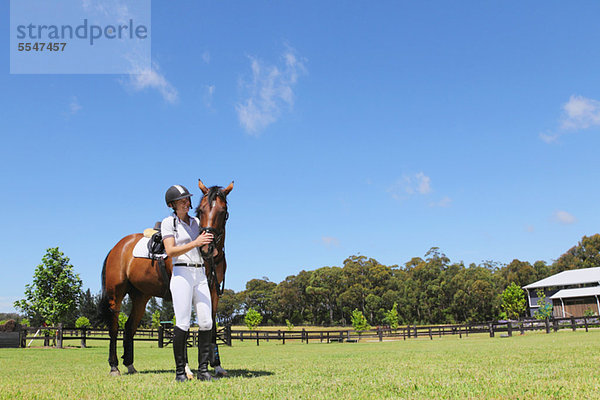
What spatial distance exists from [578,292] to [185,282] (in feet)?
202

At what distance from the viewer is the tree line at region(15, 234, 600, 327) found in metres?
72.0

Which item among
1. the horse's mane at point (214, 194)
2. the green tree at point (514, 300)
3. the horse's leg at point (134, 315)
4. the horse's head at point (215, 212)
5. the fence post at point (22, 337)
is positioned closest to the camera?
the horse's head at point (215, 212)

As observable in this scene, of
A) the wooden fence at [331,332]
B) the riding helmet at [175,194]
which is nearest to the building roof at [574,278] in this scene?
the wooden fence at [331,332]

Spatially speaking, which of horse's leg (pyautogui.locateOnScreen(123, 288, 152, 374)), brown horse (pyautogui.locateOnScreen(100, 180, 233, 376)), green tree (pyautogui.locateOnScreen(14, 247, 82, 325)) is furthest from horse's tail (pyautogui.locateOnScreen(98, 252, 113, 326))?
green tree (pyautogui.locateOnScreen(14, 247, 82, 325))

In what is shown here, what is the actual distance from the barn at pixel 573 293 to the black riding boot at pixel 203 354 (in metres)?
55.9

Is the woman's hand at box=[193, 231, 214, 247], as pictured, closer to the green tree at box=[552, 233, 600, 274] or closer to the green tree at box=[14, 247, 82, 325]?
the green tree at box=[14, 247, 82, 325]

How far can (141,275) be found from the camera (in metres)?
6.46

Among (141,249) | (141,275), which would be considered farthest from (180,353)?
(141,249)

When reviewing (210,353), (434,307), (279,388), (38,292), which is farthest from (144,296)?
(434,307)

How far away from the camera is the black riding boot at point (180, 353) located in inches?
201

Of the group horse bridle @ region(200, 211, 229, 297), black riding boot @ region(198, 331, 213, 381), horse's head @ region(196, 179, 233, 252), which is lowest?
black riding boot @ region(198, 331, 213, 381)

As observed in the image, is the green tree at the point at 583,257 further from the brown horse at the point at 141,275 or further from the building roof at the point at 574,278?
the brown horse at the point at 141,275

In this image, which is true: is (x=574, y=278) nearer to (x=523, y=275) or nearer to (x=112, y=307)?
(x=523, y=275)

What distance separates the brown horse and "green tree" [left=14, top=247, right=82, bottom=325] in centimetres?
2794
